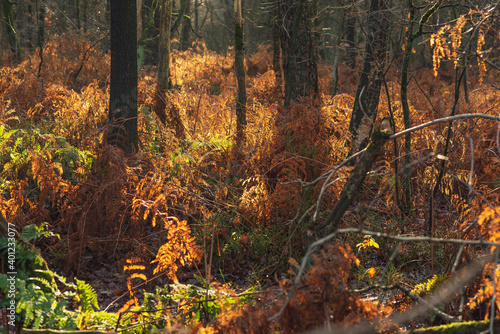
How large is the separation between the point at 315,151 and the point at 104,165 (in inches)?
96.8

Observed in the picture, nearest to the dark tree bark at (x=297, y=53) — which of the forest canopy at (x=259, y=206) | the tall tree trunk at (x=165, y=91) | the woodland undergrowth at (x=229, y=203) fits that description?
the forest canopy at (x=259, y=206)

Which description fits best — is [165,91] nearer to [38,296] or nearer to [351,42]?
[351,42]

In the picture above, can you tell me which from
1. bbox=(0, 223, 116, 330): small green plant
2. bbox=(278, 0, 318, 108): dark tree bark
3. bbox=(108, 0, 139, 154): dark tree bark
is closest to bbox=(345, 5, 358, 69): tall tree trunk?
bbox=(278, 0, 318, 108): dark tree bark

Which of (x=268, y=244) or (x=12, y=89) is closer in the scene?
(x=268, y=244)

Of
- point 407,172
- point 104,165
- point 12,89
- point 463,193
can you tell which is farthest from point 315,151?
point 12,89

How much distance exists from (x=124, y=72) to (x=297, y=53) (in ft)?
9.63

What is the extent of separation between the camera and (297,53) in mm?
6832

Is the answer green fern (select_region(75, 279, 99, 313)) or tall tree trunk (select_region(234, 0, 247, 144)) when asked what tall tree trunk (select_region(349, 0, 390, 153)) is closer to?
tall tree trunk (select_region(234, 0, 247, 144))

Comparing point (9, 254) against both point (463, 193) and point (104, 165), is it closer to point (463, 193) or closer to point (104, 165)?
point (104, 165)

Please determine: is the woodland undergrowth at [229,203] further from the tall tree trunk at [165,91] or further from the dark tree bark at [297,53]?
the dark tree bark at [297,53]

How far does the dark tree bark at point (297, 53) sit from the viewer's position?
6.75 meters

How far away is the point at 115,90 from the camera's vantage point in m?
5.31

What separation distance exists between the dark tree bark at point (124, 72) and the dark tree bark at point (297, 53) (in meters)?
2.54

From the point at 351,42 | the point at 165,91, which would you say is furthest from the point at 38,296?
the point at 351,42
